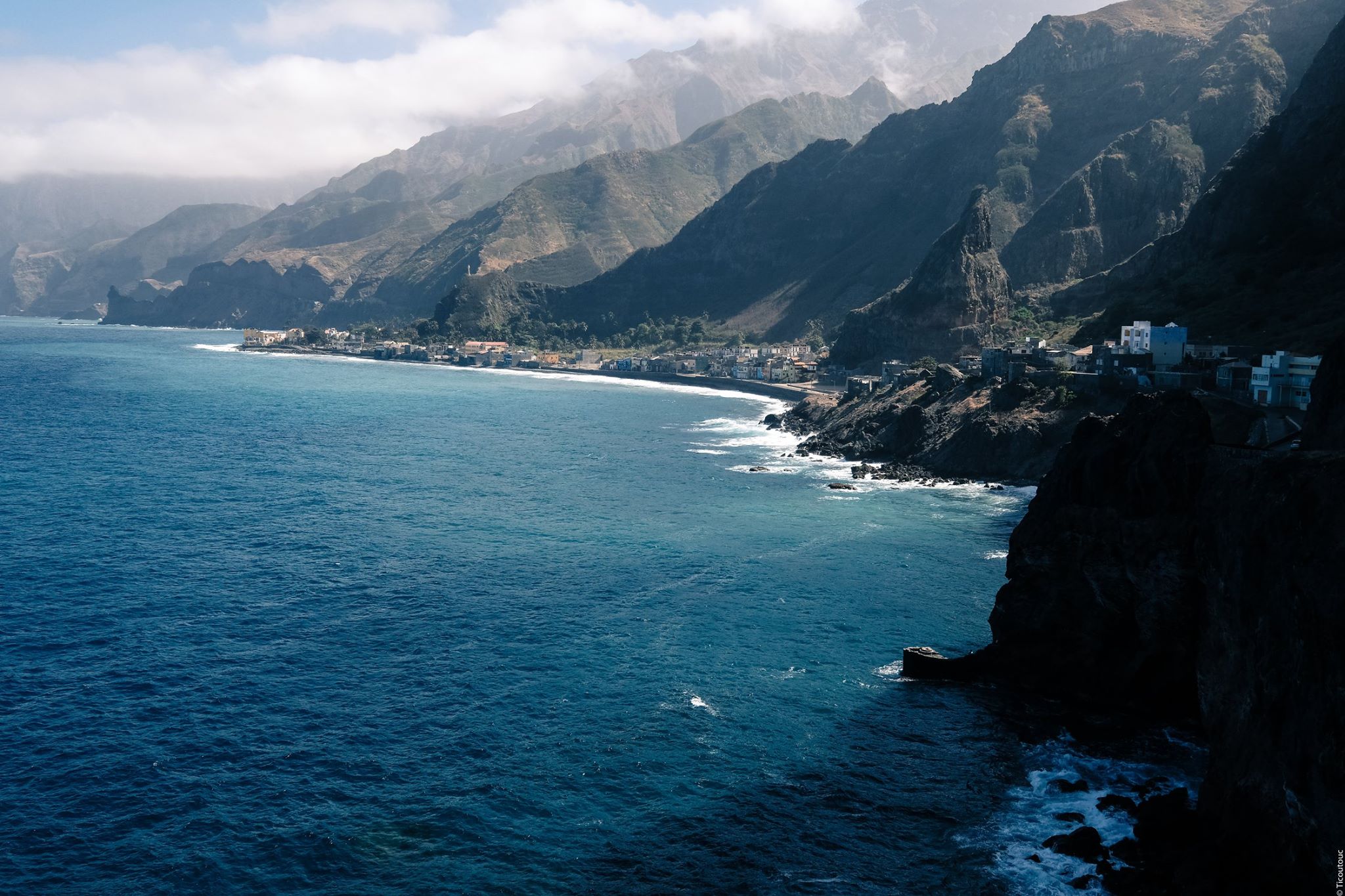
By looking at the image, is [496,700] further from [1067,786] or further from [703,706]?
[1067,786]

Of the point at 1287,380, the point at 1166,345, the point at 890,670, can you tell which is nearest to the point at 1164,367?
the point at 1166,345

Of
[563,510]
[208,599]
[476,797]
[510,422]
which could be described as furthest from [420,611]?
[510,422]

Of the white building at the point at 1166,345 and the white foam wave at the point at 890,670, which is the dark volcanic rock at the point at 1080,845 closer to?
the white foam wave at the point at 890,670

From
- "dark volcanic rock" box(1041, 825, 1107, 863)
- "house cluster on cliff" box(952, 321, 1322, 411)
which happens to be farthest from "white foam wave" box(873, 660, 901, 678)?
"house cluster on cliff" box(952, 321, 1322, 411)

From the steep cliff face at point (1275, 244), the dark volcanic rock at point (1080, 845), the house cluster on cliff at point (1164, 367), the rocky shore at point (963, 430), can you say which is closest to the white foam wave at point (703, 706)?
the dark volcanic rock at point (1080, 845)

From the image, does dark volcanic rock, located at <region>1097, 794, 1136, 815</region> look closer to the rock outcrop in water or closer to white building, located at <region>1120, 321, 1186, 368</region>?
the rock outcrop in water
